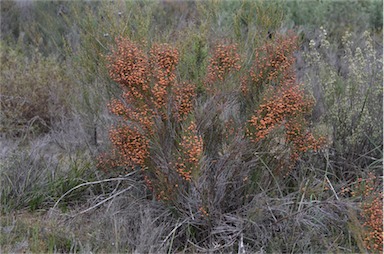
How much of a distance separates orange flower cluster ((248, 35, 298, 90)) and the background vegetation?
0.03 feet

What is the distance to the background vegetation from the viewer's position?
434 centimetres

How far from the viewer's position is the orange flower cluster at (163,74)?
4.25m

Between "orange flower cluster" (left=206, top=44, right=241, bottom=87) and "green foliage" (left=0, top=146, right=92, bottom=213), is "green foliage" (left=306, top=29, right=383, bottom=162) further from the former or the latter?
"green foliage" (left=0, top=146, right=92, bottom=213)

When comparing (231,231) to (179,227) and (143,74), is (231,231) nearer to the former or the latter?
(179,227)

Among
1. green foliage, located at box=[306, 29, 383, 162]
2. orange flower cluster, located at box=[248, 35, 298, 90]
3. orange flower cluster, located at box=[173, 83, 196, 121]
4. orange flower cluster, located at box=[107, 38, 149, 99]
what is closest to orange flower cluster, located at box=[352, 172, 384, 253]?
orange flower cluster, located at box=[248, 35, 298, 90]

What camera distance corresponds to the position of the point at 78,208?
17.0 ft

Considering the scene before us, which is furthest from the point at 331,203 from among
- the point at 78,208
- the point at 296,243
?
the point at 78,208

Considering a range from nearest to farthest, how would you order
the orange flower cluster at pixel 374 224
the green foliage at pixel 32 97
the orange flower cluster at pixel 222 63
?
1. the orange flower cluster at pixel 374 224
2. the orange flower cluster at pixel 222 63
3. the green foliage at pixel 32 97

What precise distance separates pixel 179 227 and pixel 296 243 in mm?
849

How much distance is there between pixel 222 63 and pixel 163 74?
43 centimetres

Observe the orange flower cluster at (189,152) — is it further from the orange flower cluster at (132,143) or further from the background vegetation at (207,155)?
the orange flower cluster at (132,143)

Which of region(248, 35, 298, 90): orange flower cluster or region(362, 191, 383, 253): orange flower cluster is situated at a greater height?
region(248, 35, 298, 90): orange flower cluster

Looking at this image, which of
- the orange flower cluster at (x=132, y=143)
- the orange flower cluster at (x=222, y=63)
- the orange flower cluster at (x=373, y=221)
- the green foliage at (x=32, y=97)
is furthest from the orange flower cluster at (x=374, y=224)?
the green foliage at (x=32, y=97)

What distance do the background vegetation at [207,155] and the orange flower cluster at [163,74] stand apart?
11 mm
